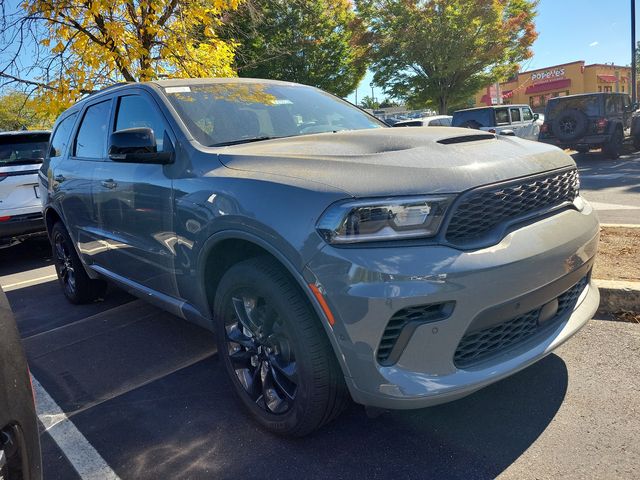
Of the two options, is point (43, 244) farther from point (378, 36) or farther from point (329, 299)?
point (378, 36)

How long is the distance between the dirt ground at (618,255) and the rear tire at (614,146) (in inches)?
387

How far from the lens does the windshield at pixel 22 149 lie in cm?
720

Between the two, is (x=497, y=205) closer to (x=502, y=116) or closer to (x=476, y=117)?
(x=476, y=117)

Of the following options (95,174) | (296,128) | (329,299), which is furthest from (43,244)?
(329,299)

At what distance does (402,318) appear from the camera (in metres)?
1.99

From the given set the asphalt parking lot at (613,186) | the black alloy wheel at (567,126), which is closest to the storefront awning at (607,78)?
the asphalt parking lot at (613,186)

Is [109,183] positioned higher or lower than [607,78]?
lower

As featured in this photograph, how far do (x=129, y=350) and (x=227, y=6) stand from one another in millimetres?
5052

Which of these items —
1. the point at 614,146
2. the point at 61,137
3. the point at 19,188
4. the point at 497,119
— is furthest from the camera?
the point at 497,119

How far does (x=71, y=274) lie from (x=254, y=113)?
115 inches

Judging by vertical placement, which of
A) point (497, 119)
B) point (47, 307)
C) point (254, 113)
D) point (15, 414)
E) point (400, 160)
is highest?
point (254, 113)

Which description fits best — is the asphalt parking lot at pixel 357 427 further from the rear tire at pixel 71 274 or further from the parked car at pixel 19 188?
the parked car at pixel 19 188

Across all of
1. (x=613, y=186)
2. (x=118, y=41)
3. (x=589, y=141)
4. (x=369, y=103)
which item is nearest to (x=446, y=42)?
(x=589, y=141)

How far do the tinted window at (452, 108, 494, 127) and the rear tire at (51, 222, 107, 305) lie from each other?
12831 mm
